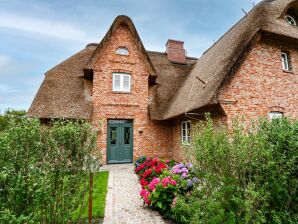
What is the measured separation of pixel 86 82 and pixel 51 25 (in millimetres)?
4376

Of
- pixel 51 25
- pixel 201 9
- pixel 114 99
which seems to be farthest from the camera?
pixel 114 99

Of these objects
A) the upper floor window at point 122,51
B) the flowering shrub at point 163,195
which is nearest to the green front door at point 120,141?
the upper floor window at point 122,51

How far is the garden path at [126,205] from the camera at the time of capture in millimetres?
4509

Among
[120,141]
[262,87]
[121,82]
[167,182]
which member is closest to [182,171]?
[167,182]

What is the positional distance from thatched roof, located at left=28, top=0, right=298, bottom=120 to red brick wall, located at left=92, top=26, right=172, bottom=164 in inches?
20.3

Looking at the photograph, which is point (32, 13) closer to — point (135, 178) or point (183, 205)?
point (135, 178)

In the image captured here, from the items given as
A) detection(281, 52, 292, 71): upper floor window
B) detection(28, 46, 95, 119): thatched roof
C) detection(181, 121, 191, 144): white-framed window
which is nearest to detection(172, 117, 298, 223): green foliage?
detection(181, 121, 191, 144): white-framed window

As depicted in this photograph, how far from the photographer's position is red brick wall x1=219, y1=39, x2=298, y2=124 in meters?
7.67

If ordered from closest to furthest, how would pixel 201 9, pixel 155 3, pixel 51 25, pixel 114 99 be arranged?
pixel 51 25, pixel 155 3, pixel 201 9, pixel 114 99

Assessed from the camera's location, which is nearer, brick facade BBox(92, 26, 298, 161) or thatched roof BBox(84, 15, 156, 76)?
brick facade BBox(92, 26, 298, 161)

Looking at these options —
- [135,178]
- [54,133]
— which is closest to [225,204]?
[54,133]

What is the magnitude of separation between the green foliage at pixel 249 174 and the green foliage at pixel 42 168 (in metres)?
2.26

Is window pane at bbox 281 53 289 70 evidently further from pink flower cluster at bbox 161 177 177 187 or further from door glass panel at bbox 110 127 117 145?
door glass panel at bbox 110 127 117 145

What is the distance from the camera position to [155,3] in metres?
9.71
